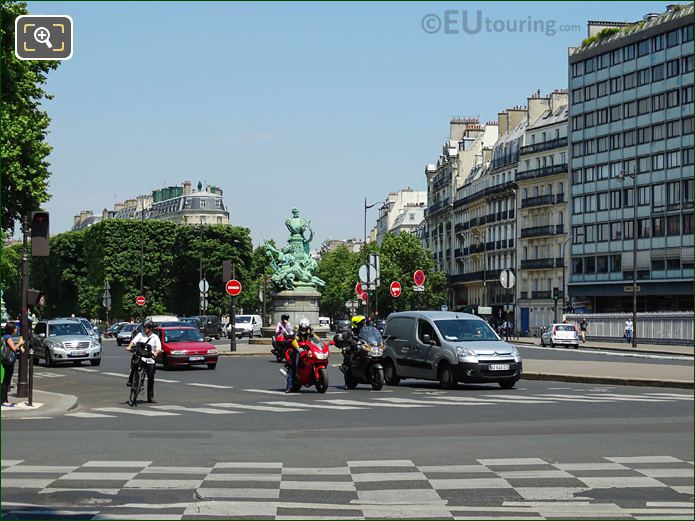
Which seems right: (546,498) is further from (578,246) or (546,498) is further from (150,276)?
(150,276)

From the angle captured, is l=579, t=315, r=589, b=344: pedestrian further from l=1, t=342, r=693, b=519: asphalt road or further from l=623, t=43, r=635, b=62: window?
l=1, t=342, r=693, b=519: asphalt road

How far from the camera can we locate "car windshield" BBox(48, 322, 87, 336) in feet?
163

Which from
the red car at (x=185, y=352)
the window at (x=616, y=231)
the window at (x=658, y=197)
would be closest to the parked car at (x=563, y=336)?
the window at (x=658, y=197)

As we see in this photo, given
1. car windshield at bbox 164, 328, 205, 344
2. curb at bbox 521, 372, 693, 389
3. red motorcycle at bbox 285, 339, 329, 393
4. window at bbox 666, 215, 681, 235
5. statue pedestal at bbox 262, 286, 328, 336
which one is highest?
window at bbox 666, 215, 681, 235

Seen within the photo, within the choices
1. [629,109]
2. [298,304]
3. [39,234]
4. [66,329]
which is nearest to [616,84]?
[629,109]

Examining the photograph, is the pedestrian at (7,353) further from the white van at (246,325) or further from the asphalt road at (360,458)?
the white van at (246,325)

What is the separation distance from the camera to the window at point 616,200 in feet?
349

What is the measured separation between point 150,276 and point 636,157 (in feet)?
176

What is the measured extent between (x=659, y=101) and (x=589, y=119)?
11.0 meters

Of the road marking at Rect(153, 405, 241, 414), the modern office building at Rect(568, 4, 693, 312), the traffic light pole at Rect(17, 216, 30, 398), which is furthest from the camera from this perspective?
the modern office building at Rect(568, 4, 693, 312)

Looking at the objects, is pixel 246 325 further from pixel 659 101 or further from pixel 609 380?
pixel 609 380

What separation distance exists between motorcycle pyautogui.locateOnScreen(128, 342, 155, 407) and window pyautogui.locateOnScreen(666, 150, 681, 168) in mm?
75822

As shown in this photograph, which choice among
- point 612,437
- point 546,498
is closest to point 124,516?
point 546,498

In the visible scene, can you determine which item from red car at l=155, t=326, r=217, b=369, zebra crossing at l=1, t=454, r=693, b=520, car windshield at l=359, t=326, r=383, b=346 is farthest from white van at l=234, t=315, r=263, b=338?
zebra crossing at l=1, t=454, r=693, b=520
